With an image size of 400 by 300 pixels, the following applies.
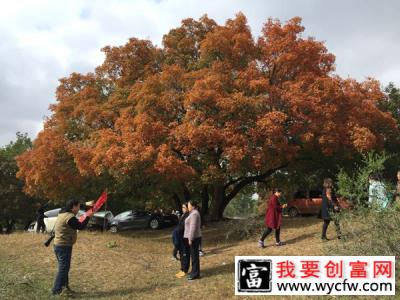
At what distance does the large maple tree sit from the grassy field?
2934 mm

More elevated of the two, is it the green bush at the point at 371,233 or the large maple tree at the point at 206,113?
the large maple tree at the point at 206,113

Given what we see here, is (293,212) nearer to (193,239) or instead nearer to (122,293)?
(193,239)

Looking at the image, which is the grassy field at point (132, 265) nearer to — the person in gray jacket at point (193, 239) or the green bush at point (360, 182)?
the person in gray jacket at point (193, 239)

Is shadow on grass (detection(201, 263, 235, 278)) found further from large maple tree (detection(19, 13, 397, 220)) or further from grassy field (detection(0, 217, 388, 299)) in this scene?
large maple tree (detection(19, 13, 397, 220))

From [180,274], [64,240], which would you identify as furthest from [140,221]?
[64,240]

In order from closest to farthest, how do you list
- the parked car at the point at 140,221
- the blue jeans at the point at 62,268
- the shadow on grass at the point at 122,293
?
the blue jeans at the point at 62,268 → the shadow on grass at the point at 122,293 → the parked car at the point at 140,221

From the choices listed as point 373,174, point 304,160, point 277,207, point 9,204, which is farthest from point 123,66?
point 9,204

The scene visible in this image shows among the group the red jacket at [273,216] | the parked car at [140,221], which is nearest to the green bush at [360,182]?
the red jacket at [273,216]

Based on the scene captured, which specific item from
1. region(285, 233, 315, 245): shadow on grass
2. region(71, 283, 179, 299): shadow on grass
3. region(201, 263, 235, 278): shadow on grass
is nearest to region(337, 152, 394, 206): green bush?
region(201, 263, 235, 278): shadow on grass

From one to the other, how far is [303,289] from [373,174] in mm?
2675

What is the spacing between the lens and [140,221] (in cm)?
2525

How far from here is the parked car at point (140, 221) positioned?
25.2 metres

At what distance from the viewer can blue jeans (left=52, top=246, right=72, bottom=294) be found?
345 inches

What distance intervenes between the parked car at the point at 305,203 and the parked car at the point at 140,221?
718cm
